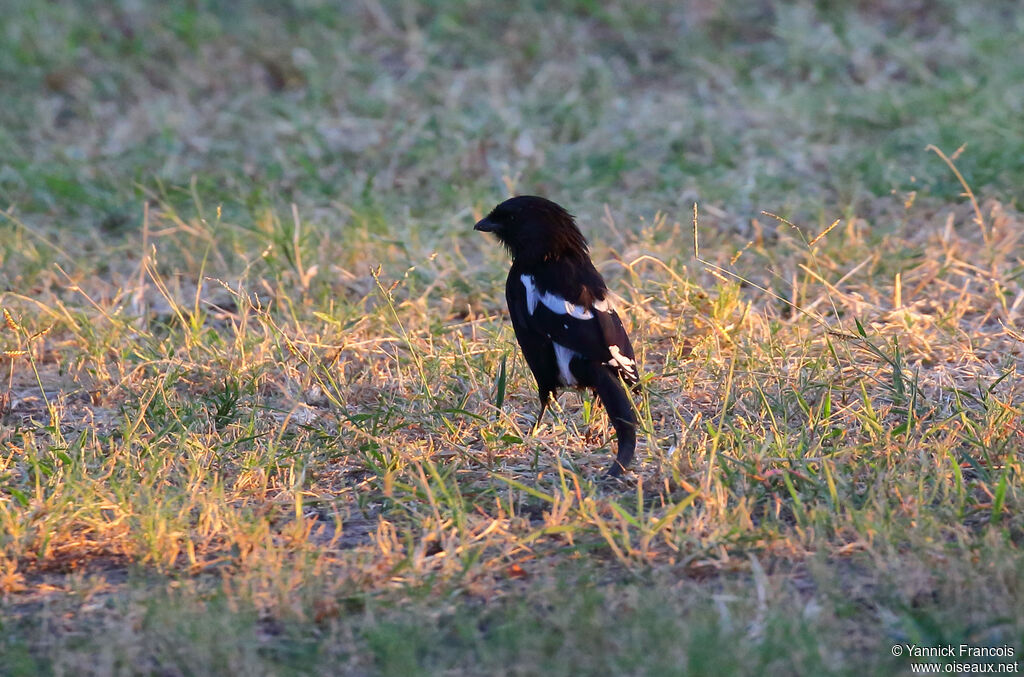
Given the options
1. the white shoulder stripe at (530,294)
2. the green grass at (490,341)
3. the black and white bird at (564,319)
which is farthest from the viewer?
the white shoulder stripe at (530,294)

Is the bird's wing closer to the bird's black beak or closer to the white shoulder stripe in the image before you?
the white shoulder stripe

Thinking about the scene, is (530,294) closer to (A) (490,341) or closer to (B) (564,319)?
(B) (564,319)

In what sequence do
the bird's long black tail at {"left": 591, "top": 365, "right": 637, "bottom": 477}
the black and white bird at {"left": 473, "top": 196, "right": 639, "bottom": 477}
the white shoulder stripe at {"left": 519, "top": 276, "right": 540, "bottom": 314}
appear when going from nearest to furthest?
the bird's long black tail at {"left": 591, "top": 365, "right": 637, "bottom": 477} < the black and white bird at {"left": 473, "top": 196, "right": 639, "bottom": 477} < the white shoulder stripe at {"left": 519, "top": 276, "right": 540, "bottom": 314}

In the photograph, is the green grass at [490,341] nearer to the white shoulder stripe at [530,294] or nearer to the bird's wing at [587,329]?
the bird's wing at [587,329]

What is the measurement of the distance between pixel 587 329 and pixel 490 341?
95cm

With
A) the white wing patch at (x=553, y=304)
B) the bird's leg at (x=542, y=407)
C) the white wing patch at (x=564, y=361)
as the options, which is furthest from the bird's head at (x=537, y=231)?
the bird's leg at (x=542, y=407)

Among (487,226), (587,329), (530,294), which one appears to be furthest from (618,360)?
(487,226)

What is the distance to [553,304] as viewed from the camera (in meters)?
4.11

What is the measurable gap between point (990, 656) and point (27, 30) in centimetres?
825

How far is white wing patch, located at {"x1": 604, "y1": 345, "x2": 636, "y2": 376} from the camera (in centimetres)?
400

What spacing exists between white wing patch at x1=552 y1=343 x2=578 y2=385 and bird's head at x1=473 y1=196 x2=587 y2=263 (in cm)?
35

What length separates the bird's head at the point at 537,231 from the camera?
4266 mm

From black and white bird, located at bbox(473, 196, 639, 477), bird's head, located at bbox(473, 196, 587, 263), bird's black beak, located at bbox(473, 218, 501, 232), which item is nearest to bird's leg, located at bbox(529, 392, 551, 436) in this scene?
black and white bird, located at bbox(473, 196, 639, 477)

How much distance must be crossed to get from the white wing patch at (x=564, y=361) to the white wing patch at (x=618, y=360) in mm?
121
